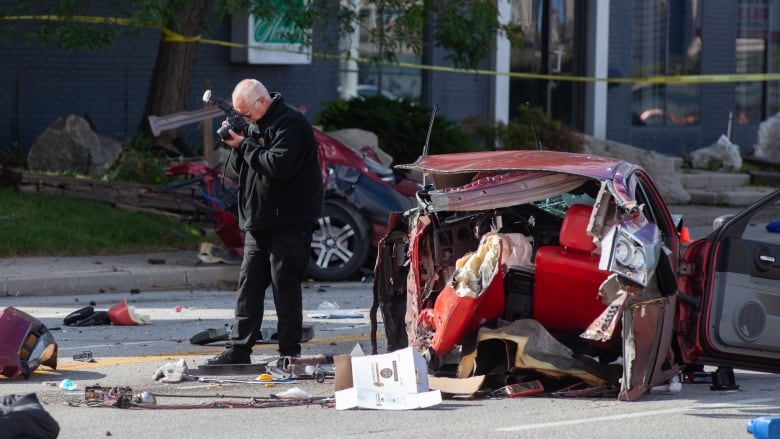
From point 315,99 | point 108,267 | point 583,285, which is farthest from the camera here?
point 315,99

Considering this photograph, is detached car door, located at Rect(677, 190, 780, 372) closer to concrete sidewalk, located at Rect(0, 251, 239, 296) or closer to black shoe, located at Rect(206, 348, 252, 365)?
black shoe, located at Rect(206, 348, 252, 365)

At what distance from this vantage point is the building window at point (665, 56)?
2666 centimetres

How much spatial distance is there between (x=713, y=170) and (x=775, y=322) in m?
17.3

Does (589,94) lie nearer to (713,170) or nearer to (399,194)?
(713,170)

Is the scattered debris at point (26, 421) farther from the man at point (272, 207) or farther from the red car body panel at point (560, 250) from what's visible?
the red car body panel at point (560, 250)

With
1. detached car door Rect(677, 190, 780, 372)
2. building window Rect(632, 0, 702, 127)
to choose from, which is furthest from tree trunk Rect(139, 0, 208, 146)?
building window Rect(632, 0, 702, 127)

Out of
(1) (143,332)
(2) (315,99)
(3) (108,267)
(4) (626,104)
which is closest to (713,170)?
(4) (626,104)

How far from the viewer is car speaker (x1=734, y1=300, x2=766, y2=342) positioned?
8203 millimetres

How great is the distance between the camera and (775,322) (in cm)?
823

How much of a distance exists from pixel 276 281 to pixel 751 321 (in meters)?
2.96

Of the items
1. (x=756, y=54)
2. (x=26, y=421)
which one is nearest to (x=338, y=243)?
(x=26, y=421)

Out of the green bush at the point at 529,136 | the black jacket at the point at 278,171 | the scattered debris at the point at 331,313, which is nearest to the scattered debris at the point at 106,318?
the scattered debris at the point at 331,313

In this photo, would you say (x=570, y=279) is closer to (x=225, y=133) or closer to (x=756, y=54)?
(x=225, y=133)

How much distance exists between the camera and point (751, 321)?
8.23m
